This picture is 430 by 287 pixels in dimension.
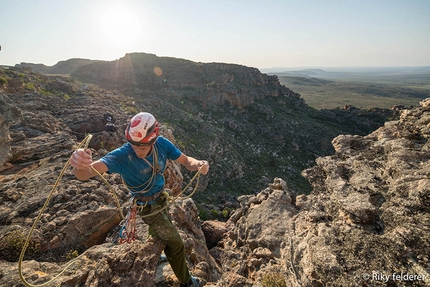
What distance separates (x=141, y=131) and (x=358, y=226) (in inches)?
166

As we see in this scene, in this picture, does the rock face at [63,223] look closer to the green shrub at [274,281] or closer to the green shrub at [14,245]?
the green shrub at [14,245]

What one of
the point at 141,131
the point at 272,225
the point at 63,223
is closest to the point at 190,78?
the point at 272,225

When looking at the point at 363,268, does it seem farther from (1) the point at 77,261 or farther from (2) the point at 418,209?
(1) the point at 77,261

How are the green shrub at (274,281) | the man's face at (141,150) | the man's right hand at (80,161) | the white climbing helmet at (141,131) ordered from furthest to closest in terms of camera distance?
1. the green shrub at (274,281)
2. the man's face at (141,150)
3. the white climbing helmet at (141,131)
4. the man's right hand at (80,161)

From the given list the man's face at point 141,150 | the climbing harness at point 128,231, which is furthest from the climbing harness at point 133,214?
the man's face at point 141,150

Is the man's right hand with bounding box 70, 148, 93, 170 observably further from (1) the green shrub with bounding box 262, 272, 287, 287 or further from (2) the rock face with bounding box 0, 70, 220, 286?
(1) the green shrub with bounding box 262, 272, 287, 287

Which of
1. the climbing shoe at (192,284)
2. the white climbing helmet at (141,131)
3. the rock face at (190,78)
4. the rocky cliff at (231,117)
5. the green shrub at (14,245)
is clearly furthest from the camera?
the rock face at (190,78)

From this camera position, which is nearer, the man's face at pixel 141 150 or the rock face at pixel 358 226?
the rock face at pixel 358 226

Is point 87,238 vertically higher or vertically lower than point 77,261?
lower

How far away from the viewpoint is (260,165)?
3525 cm

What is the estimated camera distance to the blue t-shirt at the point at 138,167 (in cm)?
362

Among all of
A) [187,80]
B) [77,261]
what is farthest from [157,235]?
[187,80]

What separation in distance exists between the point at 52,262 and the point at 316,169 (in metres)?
7.80

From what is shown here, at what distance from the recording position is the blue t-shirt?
142 inches
